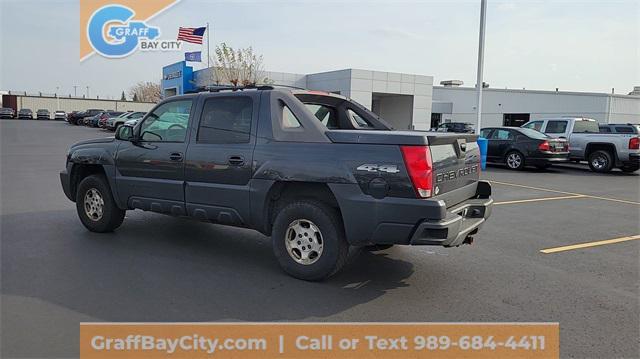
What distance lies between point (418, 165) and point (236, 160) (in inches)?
77.9

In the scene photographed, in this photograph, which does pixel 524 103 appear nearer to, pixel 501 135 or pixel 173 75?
pixel 501 135

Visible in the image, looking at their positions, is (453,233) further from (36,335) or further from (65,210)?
(65,210)

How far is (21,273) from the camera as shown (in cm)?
481

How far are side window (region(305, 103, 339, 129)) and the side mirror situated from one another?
2.40m

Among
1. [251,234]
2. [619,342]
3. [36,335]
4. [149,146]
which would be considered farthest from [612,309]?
[149,146]

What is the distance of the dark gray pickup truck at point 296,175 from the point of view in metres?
4.19

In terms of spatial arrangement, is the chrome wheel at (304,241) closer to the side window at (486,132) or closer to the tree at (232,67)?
the side window at (486,132)

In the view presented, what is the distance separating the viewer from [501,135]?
55.7 ft

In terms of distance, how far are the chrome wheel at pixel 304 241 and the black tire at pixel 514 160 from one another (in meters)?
13.6

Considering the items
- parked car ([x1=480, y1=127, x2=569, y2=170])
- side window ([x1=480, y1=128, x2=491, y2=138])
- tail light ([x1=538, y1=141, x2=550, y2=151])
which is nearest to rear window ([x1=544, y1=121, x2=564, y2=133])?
parked car ([x1=480, y1=127, x2=569, y2=170])

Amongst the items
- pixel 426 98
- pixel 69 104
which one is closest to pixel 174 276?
pixel 426 98

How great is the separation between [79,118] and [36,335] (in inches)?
1980

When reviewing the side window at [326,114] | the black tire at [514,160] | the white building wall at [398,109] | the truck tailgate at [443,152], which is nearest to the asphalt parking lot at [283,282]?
the truck tailgate at [443,152]

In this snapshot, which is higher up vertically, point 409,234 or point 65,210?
point 409,234
